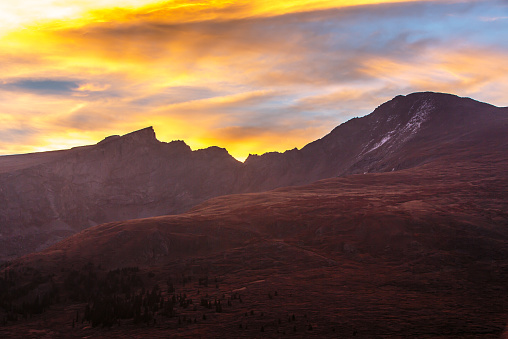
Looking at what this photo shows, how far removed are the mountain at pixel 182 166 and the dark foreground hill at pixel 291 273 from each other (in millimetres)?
49632

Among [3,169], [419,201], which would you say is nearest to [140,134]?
[3,169]

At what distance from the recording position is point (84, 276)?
36.8m

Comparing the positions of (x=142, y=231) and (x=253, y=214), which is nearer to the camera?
(x=142, y=231)

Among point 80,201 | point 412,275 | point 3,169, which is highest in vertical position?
point 3,169

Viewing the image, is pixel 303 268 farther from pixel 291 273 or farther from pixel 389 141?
pixel 389 141

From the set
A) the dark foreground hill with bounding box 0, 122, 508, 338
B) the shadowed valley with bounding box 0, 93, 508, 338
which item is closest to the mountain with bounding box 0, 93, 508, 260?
the shadowed valley with bounding box 0, 93, 508, 338

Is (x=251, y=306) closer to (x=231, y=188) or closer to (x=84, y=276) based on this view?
(x=84, y=276)

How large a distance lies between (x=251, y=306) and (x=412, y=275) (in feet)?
46.6

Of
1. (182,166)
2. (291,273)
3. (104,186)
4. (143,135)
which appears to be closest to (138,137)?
(143,135)

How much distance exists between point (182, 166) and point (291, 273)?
12964 centimetres

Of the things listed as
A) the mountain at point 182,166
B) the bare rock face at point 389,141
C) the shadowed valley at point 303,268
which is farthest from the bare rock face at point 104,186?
the shadowed valley at point 303,268

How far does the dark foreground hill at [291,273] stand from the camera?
2286 centimetres

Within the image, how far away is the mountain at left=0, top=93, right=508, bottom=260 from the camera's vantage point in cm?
11025

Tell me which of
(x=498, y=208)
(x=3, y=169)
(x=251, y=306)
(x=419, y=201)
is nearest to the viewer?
(x=251, y=306)
